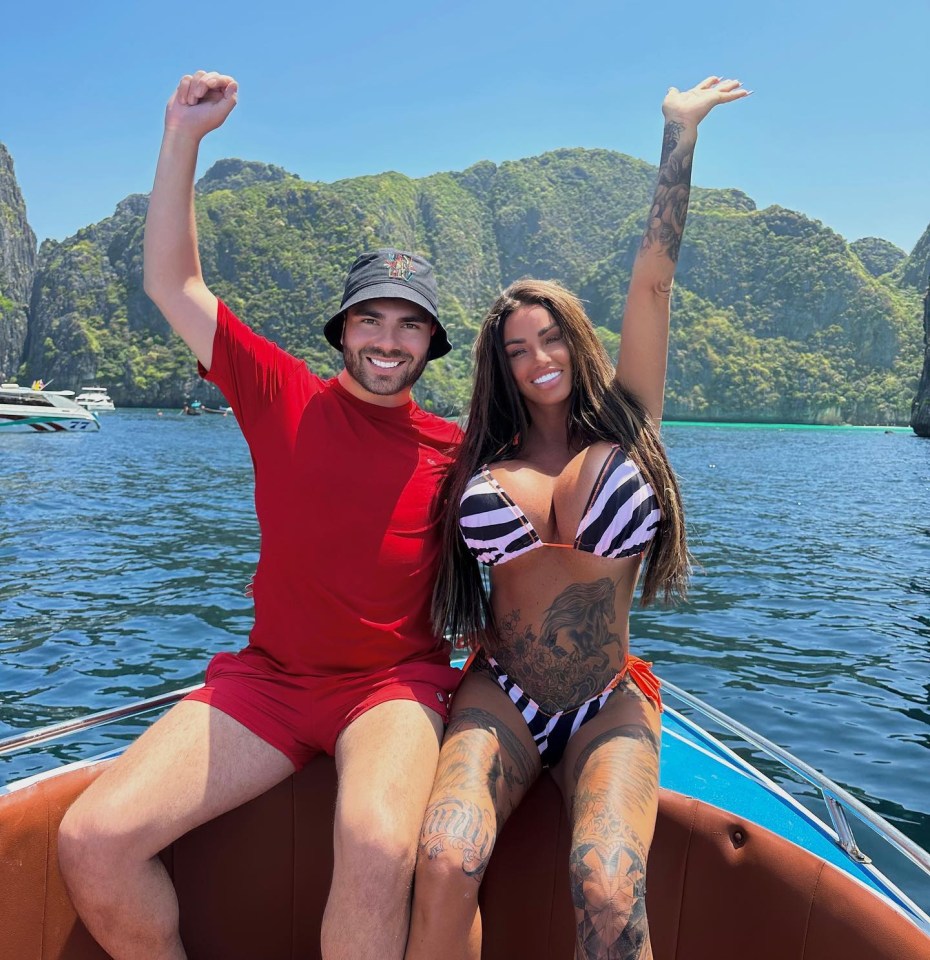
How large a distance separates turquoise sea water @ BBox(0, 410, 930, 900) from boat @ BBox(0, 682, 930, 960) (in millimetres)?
2869

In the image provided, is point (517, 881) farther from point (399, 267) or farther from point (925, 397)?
point (925, 397)

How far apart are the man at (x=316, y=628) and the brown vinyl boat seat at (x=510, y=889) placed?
18 cm

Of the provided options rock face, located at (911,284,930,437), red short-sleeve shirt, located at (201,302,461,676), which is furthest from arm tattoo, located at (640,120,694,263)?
rock face, located at (911,284,930,437)

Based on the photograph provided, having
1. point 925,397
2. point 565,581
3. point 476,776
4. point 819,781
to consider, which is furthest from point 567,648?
point 925,397

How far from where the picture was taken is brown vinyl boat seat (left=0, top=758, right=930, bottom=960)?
2.52 meters

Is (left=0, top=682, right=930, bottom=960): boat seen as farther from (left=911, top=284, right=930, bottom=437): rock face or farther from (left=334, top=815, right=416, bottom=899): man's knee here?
(left=911, top=284, right=930, bottom=437): rock face

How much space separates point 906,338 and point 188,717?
193m

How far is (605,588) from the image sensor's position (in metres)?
3.19

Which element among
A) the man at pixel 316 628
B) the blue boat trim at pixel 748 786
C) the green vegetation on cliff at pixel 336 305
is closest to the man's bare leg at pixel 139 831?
the man at pixel 316 628

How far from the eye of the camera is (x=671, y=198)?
3678 millimetres

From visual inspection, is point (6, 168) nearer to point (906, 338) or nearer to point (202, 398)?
point (202, 398)

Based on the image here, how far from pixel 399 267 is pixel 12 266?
548 feet

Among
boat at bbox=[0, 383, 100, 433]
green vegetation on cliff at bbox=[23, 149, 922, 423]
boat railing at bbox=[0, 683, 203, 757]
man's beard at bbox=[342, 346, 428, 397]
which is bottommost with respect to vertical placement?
boat at bbox=[0, 383, 100, 433]

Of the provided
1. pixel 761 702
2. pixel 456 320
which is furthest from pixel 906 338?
pixel 761 702
